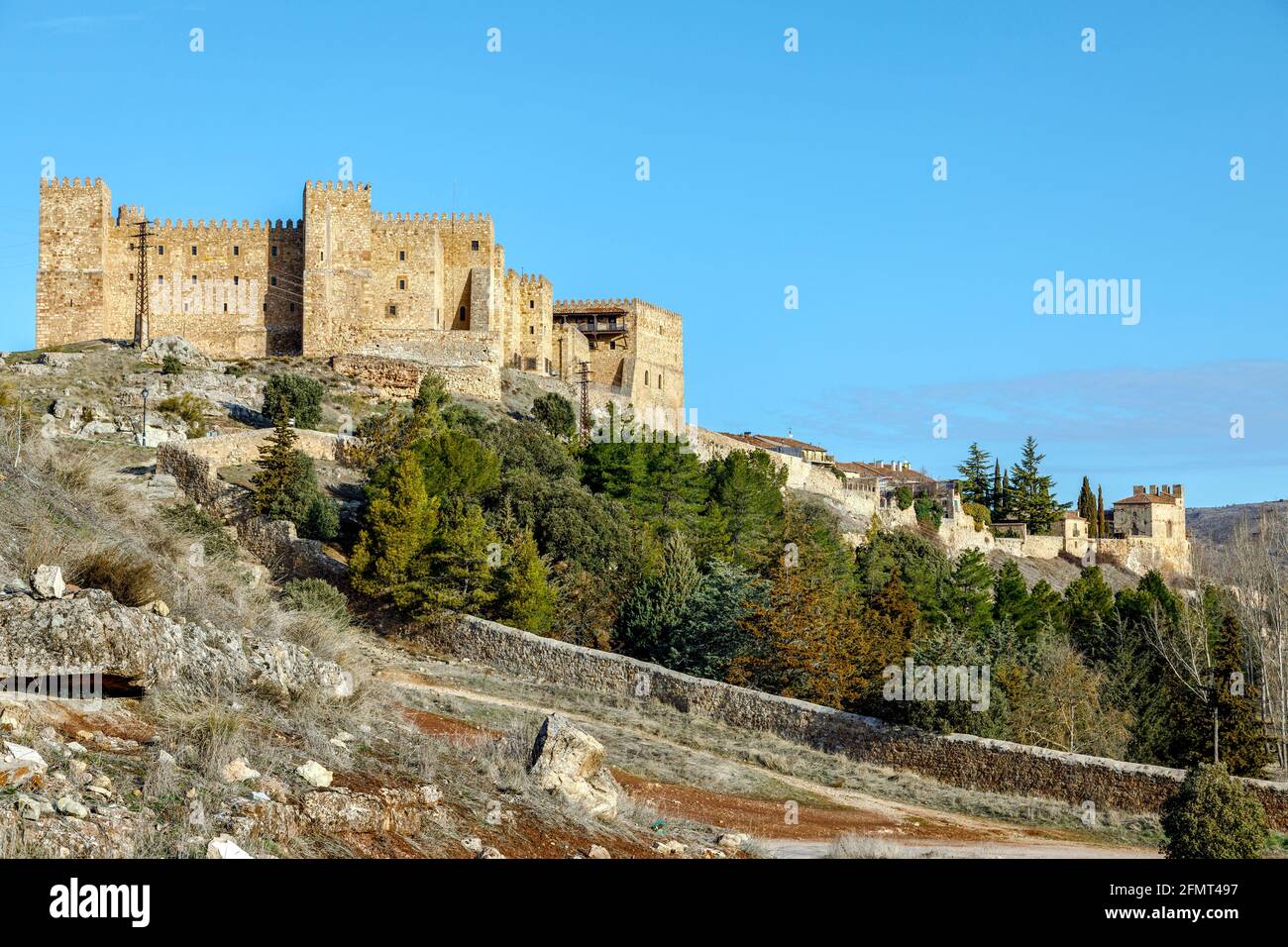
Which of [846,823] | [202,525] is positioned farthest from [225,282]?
[846,823]

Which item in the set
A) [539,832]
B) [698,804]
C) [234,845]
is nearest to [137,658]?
[234,845]

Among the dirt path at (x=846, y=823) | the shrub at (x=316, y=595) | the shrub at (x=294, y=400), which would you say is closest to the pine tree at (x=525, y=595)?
the shrub at (x=316, y=595)

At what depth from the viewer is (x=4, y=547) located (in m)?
11.1

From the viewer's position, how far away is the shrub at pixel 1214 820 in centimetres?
1422

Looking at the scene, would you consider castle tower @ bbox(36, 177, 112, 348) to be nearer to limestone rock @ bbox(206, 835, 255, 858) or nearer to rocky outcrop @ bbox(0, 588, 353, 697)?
rocky outcrop @ bbox(0, 588, 353, 697)

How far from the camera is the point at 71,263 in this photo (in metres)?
53.0

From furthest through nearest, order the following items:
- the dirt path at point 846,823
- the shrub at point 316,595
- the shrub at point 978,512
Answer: the shrub at point 978,512, the shrub at point 316,595, the dirt path at point 846,823

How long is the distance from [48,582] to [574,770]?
4343 mm

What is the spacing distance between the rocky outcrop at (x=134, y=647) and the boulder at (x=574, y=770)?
183 cm

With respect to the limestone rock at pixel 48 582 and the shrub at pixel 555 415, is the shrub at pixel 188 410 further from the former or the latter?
the limestone rock at pixel 48 582

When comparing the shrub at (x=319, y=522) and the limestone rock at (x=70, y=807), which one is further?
the shrub at (x=319, y=522)

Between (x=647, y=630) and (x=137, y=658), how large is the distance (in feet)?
61.5
